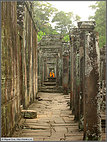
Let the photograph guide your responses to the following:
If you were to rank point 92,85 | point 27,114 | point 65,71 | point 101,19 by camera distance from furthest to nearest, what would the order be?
point 101,19
point 65,71
point 27,114
point 92,85

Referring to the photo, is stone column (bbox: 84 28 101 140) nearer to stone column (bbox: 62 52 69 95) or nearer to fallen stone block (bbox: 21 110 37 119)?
fallen stone block (bbox: 21 110 37 119)

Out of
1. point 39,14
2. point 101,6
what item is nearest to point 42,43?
point 101,6

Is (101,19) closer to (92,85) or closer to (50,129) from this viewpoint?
(50,129)

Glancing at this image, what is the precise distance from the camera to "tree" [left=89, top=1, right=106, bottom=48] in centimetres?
2089

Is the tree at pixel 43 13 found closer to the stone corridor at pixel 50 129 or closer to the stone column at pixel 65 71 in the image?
the stone column at pixel 65 71

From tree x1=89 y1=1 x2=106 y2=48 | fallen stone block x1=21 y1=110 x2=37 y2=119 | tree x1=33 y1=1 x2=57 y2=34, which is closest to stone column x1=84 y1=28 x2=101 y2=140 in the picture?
fallen stone block x1=21 y1=110 x2=37 y2=119

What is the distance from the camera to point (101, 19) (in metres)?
21.9

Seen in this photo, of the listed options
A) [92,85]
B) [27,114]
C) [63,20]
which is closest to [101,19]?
[63,20]

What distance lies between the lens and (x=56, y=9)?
30.3 metres

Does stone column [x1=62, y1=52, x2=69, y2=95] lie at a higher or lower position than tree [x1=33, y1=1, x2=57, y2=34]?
lower

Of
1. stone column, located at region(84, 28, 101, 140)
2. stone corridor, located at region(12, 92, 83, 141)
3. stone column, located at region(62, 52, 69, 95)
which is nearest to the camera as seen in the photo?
stone column, located at region(84, 28, 101, 140)

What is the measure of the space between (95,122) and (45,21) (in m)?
27.9

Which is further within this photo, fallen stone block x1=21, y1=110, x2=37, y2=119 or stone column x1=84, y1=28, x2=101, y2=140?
fallen stone block x1=21, y1=110, x2=37, y2=119

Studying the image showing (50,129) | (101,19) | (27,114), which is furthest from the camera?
(101,19)
